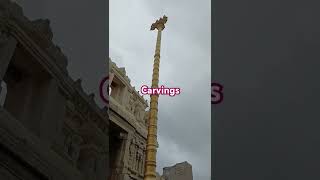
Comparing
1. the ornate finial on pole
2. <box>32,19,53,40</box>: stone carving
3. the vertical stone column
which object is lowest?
the vertical stone column

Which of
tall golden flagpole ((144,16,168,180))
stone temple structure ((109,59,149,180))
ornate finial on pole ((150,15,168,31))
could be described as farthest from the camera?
ornate finial on pole ((150,15,168,31))

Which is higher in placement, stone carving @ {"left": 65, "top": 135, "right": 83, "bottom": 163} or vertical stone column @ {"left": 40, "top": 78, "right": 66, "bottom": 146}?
vertical stone column @ {"left": 40, "top": 78, "right": 66, "bottom": 146}

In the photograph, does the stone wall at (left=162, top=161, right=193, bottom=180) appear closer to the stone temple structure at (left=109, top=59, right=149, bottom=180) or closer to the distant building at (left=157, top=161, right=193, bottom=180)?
the distant building at (left=157, top=161, right=193, bottom=180)

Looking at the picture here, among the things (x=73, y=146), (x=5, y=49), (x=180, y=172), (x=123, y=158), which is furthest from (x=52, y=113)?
(x=180, y=172)

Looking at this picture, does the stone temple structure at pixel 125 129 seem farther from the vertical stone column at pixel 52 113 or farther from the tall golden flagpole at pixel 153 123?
the vertical stone column at pixel 52 113

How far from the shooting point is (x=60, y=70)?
959 centimetres

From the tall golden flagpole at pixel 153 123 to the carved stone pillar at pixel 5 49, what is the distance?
19.6ft

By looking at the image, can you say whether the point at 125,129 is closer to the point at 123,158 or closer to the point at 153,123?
the point at 123,158

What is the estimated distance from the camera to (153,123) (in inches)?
524

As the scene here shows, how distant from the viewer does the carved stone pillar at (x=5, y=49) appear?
7.68 meters

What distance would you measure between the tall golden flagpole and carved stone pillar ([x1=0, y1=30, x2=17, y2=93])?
5986mm

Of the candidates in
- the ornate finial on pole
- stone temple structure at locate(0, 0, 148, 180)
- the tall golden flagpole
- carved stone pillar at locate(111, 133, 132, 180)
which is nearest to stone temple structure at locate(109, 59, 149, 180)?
carved stone pillar at locate(111, 133, 132, 180)

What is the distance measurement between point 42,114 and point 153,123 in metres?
5.07

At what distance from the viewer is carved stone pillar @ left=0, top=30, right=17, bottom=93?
25.2 ft
